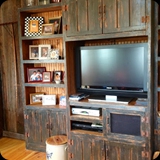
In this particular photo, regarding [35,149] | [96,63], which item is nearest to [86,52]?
[96,63]

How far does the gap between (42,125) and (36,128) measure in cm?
13

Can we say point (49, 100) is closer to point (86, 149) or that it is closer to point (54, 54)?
point (54, 54)

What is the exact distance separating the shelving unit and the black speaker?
799mm

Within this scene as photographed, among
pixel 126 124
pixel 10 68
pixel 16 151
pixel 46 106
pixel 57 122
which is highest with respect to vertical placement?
pixel 10 68

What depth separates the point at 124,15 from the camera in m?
2.24

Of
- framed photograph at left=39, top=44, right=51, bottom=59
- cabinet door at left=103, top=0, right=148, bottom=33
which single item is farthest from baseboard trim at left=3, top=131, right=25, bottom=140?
cabinet door at left=103, top=0, right=148, bottom=33

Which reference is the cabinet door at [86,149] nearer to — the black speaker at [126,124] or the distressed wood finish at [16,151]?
the black speaker at [126,124]

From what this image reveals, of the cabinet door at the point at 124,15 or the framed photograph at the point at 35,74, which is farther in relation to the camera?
the framed photograph at the point at 35,74

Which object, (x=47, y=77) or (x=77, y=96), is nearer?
(x=77, y=96)

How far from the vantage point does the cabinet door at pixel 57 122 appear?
2.92m

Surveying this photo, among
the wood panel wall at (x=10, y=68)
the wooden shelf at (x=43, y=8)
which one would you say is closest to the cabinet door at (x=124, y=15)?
the wooden shelf at (x=43, y=8)

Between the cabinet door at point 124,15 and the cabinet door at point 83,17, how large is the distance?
0.09m

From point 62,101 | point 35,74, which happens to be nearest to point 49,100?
point 62,101

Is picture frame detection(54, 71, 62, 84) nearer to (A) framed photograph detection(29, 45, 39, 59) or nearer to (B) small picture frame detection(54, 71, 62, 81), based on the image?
(B) small picture frame detection(54, 71, 62, 81)
